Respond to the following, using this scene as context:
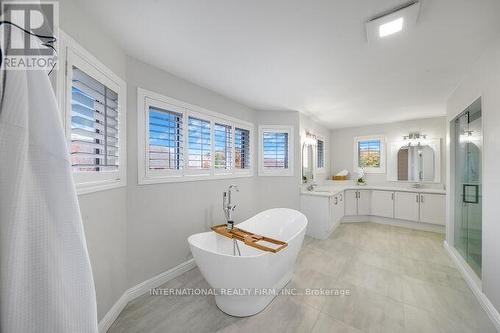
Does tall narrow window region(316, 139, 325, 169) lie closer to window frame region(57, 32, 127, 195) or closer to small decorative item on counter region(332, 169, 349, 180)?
small decorative item on counter region(332, 169, 349, 180)

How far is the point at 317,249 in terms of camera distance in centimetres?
308

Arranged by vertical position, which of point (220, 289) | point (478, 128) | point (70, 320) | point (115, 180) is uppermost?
point (478, 128)

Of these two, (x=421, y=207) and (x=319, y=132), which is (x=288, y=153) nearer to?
(x=319, y=132)

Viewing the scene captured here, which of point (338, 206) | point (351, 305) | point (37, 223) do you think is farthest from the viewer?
point (338, 206)

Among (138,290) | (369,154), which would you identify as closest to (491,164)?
(369,154)

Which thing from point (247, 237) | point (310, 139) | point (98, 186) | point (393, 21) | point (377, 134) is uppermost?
point (393, 21)

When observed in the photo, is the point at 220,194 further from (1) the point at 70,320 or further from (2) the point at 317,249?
(1) the point at 70,320

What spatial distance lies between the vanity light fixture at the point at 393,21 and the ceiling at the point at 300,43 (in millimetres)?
50

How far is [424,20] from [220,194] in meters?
2.67

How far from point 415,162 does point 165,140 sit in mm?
5115

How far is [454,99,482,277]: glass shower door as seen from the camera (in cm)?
204

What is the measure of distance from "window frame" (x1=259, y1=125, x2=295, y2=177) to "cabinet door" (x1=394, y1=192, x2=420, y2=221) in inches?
99.3

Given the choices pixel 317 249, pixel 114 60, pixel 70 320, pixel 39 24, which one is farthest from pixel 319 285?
pixel 114 60

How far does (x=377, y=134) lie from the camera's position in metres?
4.68
